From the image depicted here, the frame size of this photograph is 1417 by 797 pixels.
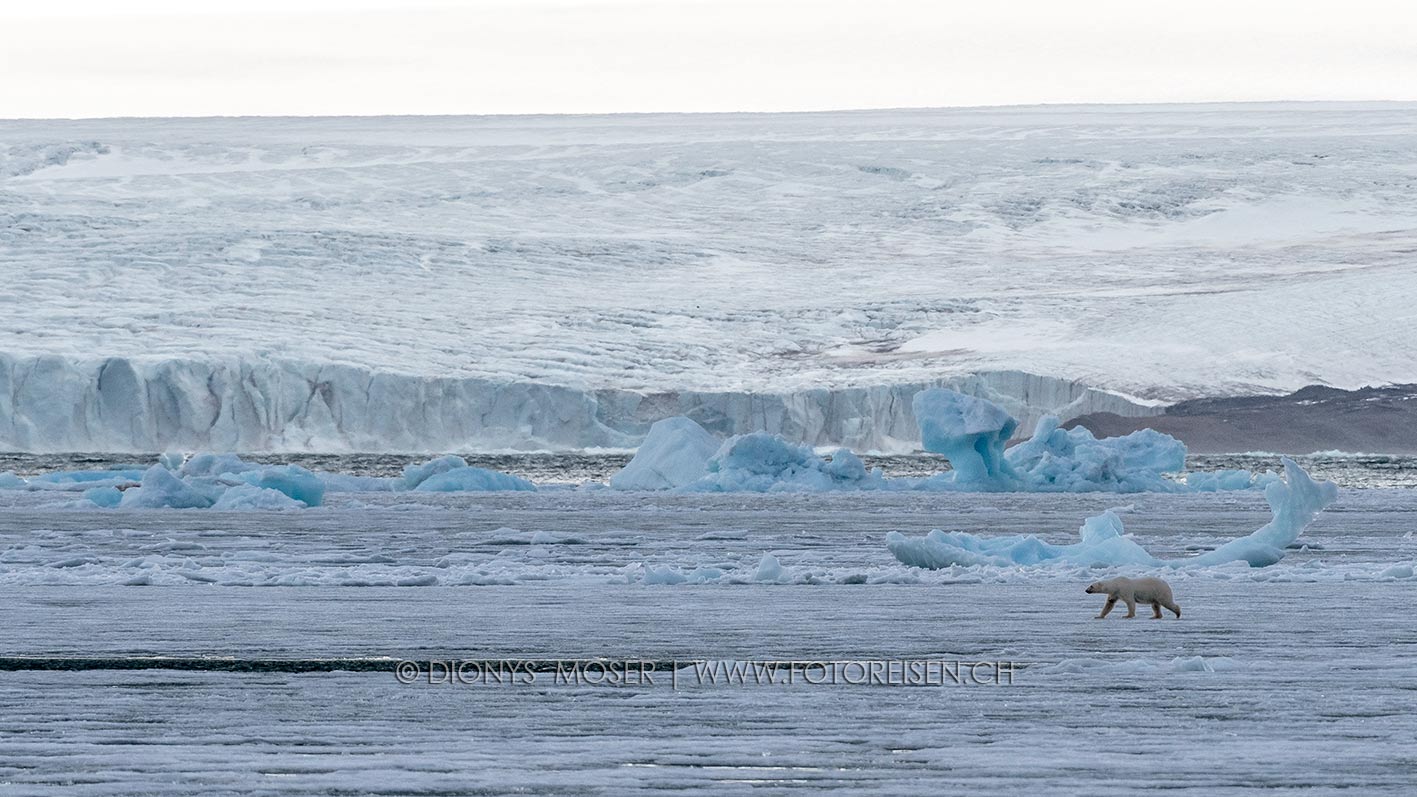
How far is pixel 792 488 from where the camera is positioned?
14.7 m

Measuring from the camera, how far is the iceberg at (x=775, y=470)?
14.7 meters

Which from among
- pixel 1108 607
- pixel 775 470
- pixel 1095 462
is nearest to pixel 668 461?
pixel 775 470

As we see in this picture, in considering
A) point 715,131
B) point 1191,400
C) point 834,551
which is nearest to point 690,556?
point 834,551

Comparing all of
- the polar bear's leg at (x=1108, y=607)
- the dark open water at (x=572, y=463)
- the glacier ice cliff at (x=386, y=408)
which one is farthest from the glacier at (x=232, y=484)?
the polar bear's leg at (x=1108, y=607)

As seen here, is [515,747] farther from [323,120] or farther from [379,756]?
[323,120]

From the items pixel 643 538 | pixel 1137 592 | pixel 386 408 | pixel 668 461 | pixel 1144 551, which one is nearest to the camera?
pixel 1137 592

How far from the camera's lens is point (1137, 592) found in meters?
5.37

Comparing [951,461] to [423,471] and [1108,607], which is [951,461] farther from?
[1108,607]

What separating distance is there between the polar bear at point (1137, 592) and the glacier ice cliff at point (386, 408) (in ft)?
50.0

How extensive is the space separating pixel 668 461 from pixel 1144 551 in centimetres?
796

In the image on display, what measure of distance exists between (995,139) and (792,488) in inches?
871

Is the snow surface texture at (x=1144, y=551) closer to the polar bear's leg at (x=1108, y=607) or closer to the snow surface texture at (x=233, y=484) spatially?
the polar bear's leg at (x=1108, y=607)

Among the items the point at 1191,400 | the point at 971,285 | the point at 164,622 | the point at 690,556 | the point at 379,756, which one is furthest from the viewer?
the point at 971,285

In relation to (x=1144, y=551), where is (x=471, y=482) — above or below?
below
